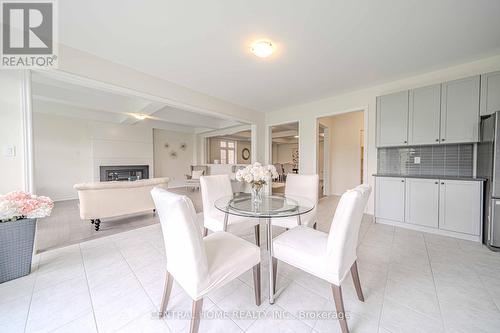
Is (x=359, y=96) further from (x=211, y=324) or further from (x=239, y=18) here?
(x=211, y=324)

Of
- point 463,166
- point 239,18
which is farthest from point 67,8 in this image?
point 463,166

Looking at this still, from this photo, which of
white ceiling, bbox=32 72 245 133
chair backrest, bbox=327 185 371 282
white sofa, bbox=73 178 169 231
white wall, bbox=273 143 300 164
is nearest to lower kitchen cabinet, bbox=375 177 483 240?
chair backrest, bbox=327 185 371 282

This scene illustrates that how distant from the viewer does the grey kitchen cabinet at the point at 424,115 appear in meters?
2.70

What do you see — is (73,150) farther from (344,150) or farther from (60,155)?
(344,150)

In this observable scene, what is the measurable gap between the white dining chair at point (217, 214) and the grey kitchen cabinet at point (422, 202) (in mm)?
2460

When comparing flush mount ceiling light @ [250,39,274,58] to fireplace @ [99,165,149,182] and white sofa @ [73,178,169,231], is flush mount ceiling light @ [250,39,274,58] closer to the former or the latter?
white sofa @ [73,178,169,231]

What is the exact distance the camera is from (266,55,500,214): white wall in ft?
8.73

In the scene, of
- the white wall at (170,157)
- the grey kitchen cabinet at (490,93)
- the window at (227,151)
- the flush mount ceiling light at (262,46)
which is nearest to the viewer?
the flush mount ceiling light at (262,46)

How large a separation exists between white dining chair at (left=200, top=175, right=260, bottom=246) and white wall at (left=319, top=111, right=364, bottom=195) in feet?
12.9

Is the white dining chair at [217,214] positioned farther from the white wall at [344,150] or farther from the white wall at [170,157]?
the white wall at [170,157]

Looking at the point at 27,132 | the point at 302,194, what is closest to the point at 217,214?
the point at 302,194

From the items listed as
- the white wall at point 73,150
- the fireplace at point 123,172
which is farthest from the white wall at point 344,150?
the white wall at point 73,150

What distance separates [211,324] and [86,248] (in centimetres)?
208

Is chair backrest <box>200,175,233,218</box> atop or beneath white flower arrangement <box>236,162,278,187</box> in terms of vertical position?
beneath
